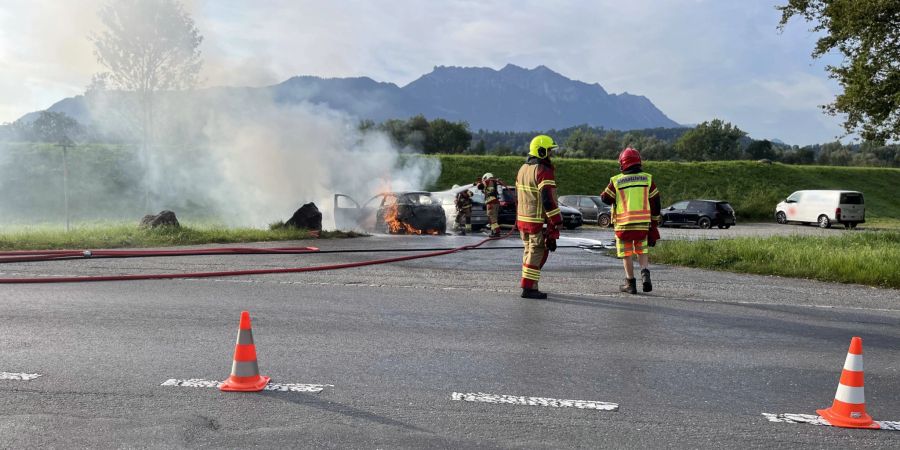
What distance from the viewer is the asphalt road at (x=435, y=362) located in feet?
11.9

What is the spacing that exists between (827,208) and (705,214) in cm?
681

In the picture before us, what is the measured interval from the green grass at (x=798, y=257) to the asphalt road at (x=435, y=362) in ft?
3.97

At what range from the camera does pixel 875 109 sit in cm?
1903

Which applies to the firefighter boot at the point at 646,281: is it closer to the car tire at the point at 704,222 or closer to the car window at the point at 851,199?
the car tire at the point at 704,222

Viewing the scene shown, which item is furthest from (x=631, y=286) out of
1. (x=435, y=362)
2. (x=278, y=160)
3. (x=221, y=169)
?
(x=221, y=169)

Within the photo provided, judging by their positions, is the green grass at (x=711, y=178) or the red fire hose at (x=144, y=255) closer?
the red fire hose at (x=144, y=255)

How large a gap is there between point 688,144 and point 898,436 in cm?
11043

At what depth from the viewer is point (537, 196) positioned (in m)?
8.46

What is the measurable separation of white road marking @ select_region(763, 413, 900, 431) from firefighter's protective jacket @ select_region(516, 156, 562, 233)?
4424 millimetres

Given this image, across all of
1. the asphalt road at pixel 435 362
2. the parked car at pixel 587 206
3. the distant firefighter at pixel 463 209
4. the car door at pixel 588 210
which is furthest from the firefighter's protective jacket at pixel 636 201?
the car door at pixel 588 210

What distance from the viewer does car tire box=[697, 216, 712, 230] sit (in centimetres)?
2722

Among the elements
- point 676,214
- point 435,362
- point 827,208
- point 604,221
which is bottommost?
point 435,362

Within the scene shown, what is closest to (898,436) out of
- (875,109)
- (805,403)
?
(805,403)

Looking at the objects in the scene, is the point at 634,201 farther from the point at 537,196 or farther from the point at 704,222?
the point at 704,222
